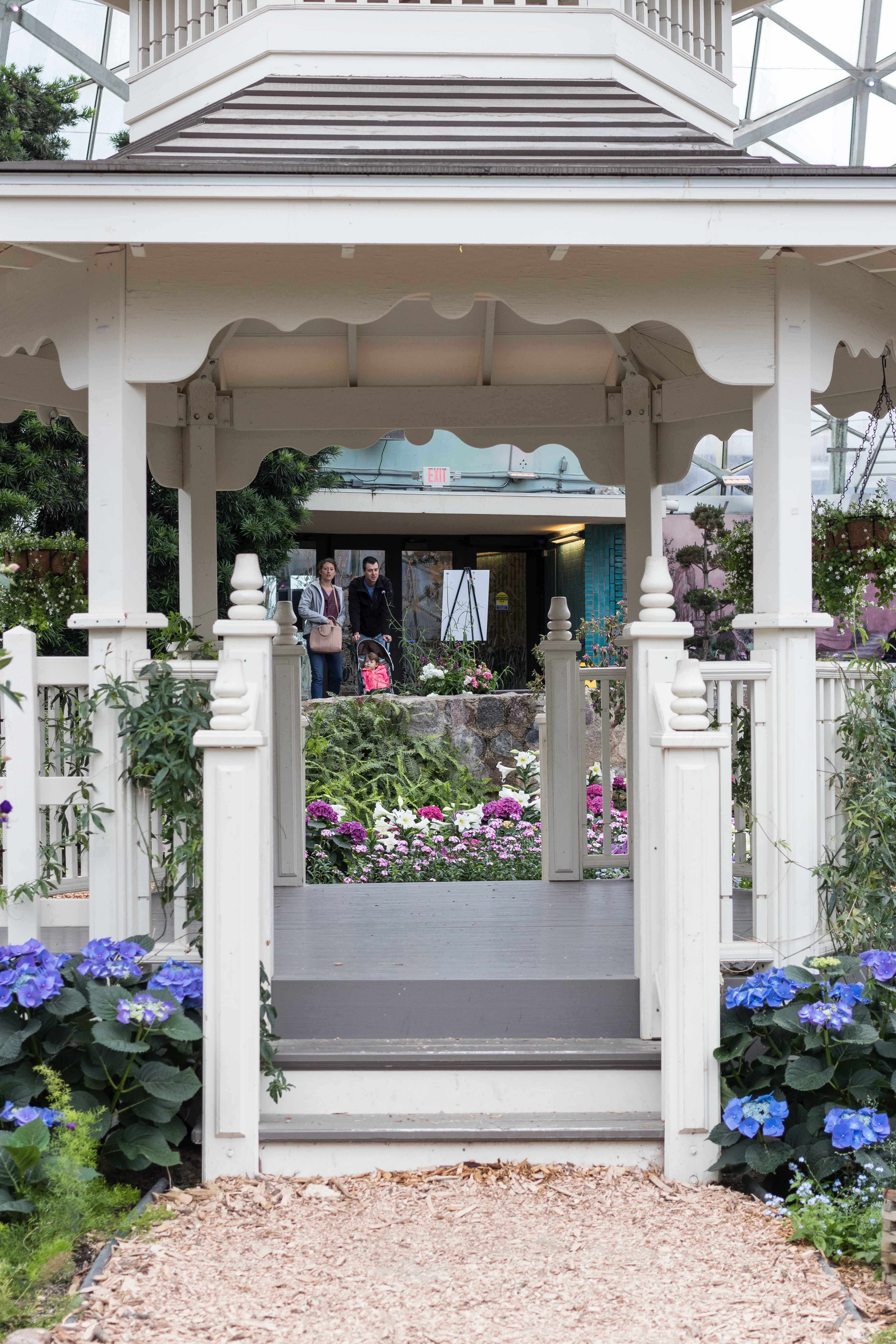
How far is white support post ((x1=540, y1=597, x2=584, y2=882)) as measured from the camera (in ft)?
18.7

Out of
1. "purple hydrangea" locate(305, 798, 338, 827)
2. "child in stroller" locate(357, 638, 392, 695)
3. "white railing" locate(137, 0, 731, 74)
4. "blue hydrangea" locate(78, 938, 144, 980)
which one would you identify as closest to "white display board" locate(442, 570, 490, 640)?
"child in stroller" locate(357, 638, 392, 695)

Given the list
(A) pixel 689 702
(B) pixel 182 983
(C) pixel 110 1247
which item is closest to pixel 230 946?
(B) pixel 182 983

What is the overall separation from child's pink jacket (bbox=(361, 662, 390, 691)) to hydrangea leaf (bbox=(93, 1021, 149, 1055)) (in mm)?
8009

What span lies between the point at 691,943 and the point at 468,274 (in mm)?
2269

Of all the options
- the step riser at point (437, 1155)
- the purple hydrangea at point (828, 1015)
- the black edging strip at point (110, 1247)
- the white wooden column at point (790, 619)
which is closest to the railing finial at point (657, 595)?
the white wooden column at point (790, 619)

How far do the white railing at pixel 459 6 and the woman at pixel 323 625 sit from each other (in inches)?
234

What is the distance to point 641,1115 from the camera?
3.54 metres

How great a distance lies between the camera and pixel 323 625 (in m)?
11.4

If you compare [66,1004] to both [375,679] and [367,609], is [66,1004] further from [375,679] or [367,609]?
[367,609]

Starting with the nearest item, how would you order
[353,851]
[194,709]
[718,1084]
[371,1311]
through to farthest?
[371,1311] < [718,1084] < [194,709] < [353,851]

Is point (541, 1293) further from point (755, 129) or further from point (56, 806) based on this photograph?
point (755, 129)

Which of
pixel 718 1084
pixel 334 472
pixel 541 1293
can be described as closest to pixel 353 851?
pixel 718 1084

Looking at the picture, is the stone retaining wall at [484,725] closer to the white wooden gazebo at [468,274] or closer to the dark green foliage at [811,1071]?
the white wooden gazebo at [468,274]

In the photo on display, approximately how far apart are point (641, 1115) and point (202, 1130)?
1.30 meters
